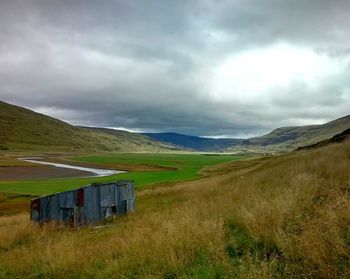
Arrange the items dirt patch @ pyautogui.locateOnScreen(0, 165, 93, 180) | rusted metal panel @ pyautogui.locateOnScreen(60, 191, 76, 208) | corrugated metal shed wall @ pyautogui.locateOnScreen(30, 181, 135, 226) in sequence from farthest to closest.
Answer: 1. dirt patch @ pyautogui.locateOnScreen(0, 165, 93, 180)
2. rusted metal panel @ pyautogui.locateOnScreen(60, 191, 76, 208)
3. corrugated metal shed wall @ pyautogui.locateOnScreen(30, 181, 135, 226)

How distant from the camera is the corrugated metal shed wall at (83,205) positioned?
22.0 meters

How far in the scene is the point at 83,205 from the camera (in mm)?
21953

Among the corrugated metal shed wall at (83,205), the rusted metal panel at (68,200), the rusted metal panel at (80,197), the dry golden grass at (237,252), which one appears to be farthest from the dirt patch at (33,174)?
the dry golden grass at (237,252)

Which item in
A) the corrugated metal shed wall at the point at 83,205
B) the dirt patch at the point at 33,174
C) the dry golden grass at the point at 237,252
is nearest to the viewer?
the dry golden grass at the point at 237,252

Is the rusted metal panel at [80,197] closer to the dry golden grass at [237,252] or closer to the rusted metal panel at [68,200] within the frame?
the rusted metal panel at [68,200]

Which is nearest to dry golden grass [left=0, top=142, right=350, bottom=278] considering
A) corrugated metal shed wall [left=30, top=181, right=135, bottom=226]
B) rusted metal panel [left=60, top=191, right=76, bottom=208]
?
corrugated metal shed wall [left=30, top=181, right=135, bottom=226]

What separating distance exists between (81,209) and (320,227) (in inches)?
676

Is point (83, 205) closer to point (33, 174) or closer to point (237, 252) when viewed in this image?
point (237, 252)

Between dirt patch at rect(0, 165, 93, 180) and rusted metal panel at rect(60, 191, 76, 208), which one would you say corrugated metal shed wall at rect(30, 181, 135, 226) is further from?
dirt patch at rect(0, 165, 93, 180)

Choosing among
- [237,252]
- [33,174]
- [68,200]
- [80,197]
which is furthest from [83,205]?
[33,174]

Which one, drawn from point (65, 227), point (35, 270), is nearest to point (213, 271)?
point (35, 270)

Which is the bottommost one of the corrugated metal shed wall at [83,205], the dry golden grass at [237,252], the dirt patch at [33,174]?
the dirt patch at [33,174]

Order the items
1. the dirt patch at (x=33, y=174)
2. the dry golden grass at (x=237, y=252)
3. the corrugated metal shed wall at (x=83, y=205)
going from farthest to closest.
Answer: the dirt patch at (x=33, y=174) < the corrugated metal shed wall at (x=83, y=205) < the dry golden grass at (x=237, y=252)

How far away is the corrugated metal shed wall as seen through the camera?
866 inches
